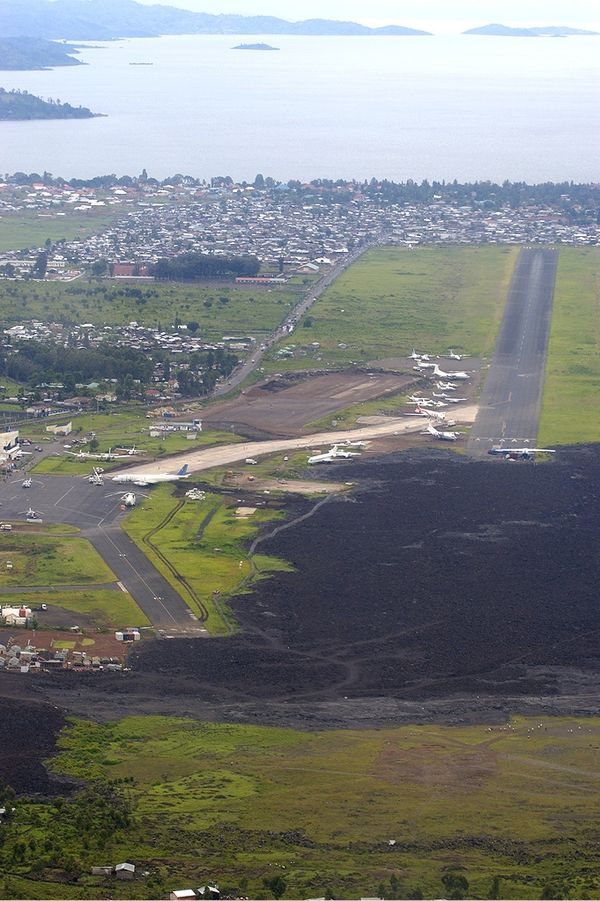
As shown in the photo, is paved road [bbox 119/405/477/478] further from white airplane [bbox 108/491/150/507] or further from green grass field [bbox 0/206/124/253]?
green grass field [bbox 0/206/124/253]

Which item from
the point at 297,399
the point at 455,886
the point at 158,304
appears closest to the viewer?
the point at 455,886

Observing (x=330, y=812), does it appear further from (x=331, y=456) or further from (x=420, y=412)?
(x=420, y=412)

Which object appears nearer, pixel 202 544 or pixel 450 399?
pixel 202 544

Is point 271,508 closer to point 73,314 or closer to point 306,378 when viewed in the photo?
point 306,378

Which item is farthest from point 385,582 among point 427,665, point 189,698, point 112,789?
A: point 112,789

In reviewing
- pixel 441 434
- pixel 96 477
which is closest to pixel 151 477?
pixel 96 477

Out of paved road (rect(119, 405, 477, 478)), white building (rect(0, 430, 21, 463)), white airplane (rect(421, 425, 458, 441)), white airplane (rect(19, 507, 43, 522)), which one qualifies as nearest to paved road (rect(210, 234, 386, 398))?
paved road (rect(119, 405, 477, 478))

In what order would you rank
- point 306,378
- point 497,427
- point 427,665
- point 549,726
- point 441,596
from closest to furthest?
point 549,726 → point 427,665 → point 441,596 → point 497,427 → point 306,378
